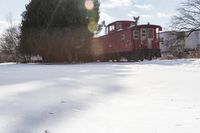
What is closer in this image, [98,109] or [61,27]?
[98,109]

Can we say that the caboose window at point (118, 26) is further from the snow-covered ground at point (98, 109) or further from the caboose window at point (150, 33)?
the snow-covered ground at point (98, 109)

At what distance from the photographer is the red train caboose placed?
2517cm

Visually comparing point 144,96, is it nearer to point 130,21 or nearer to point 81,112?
point 81,112

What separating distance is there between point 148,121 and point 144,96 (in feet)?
5.91

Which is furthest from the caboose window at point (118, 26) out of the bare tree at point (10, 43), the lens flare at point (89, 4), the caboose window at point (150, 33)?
the bare tree at point (10, 43)

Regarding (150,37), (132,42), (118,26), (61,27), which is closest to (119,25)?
(118,26)

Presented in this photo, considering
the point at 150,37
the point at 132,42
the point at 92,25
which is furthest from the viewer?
the point at 92,25

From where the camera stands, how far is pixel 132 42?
2530 centimetres

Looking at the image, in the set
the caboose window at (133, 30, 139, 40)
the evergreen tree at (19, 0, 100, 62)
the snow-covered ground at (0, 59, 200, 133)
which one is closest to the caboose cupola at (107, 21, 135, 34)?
the evergreen tree at (19, 0, 100, 62)

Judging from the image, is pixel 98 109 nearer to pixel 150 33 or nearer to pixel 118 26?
pixel 150 33

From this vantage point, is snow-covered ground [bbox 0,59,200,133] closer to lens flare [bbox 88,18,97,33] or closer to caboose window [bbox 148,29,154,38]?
caboose window [bbox 148,29,154,38]

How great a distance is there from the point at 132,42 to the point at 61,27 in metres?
5.86

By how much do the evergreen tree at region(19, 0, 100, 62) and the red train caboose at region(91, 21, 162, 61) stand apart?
2.34m

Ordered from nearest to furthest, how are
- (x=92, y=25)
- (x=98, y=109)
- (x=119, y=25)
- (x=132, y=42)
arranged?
(x=98, y=109)
(x=132, y=42)
(x=92, y=25)
(x=119, y=25)
